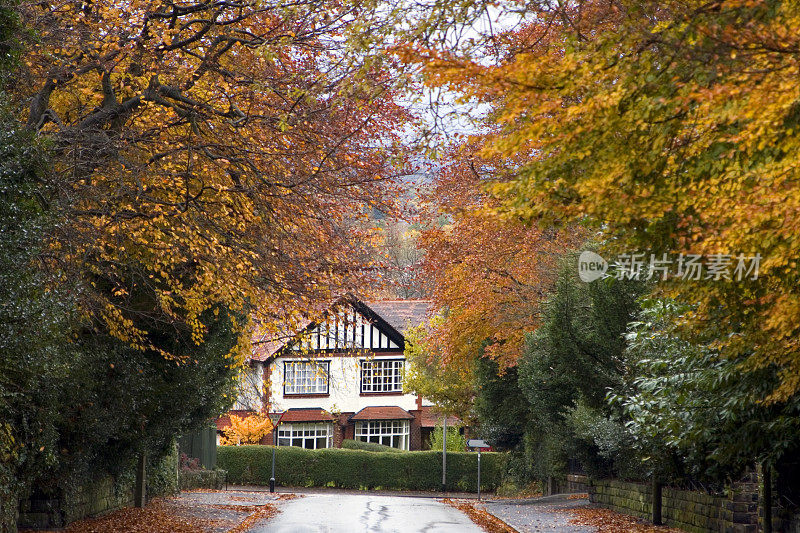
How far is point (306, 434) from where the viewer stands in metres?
50.2

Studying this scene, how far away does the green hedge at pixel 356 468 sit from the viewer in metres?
42.2

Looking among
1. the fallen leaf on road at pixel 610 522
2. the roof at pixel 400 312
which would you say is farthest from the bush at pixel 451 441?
the fallen leaf on road at pixel 610 522

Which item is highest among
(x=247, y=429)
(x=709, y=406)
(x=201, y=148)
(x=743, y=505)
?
(x=201, y=148)

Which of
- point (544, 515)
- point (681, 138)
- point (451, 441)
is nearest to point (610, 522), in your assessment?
point (544, 515)

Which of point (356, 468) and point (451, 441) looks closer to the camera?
point (356, 468)

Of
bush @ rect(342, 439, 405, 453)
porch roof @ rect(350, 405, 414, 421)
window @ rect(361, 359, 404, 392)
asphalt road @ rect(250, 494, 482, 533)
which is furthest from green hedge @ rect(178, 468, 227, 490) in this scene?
window @ rect(361, 359, 404, 392)

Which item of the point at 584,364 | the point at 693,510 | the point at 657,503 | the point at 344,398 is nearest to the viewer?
the point at 693,510

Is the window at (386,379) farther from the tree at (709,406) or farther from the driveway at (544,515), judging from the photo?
the tree at (709,406)

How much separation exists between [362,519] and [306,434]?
3123 centimetres

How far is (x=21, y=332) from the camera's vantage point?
8.62m

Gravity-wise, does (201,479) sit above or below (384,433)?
below

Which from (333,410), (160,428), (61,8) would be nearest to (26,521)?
(160,428)

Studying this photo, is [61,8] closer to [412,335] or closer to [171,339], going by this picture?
[171,339]

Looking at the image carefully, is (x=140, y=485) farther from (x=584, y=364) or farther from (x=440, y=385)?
(x=440, y=385)
